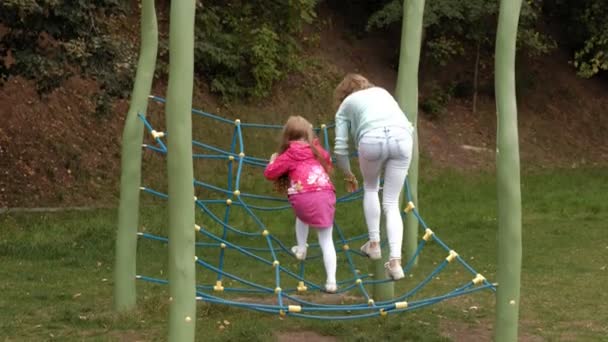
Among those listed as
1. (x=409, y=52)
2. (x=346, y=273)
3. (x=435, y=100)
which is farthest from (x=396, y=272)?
(x=435, y=100)

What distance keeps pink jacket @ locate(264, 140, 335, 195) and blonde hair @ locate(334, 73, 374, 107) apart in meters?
0.36

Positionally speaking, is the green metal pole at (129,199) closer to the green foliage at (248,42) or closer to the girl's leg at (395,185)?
the girl's leg at (395,185)

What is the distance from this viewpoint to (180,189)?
620cm

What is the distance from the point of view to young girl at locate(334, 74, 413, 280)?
23.1 feet

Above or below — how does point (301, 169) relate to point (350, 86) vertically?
below

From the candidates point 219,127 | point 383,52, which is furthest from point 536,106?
point 219,127

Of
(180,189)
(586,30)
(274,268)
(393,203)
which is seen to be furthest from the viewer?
(586,30)

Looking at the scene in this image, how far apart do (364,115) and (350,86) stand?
387 millimetres

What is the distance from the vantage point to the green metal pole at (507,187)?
21.9ft

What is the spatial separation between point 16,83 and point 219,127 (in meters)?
3.53

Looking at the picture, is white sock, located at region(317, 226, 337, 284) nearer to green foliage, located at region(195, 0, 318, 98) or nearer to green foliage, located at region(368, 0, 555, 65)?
green foliage, located at region(195, 0, 318, 98)

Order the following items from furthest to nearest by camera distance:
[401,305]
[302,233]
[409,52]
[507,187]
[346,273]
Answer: [346,273] < [409,52] < [302,233] < [507,187] < [401,305]

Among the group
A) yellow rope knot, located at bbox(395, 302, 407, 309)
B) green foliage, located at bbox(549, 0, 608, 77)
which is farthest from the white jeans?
green foliage, located at bbox(549, 0, 608, 77)

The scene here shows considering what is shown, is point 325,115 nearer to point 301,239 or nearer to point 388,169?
point 301,239
